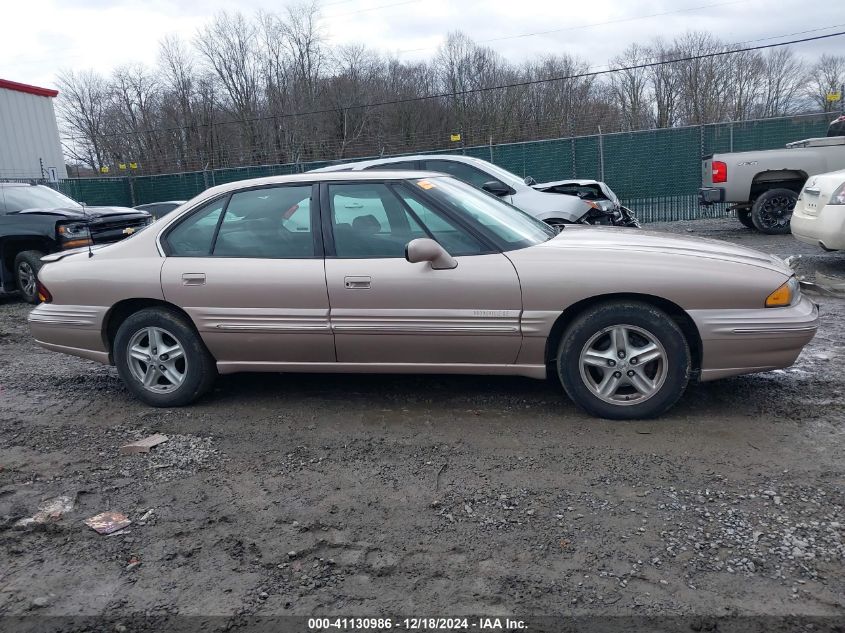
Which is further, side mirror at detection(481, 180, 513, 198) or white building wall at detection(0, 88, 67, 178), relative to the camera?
white building wall at detection(0, 88, 67, 178)

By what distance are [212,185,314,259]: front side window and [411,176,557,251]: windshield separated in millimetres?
776

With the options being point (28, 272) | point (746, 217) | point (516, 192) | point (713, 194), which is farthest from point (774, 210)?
point (28, 272)

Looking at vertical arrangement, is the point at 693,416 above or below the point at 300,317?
below

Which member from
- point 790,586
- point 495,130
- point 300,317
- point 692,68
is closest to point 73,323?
point 300,317

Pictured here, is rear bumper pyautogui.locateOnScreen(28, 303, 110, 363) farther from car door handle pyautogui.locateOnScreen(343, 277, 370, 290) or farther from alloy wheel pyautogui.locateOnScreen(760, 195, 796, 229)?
alloy wheel pyautogui.locateOnScreen(760, 195, 796, 229)

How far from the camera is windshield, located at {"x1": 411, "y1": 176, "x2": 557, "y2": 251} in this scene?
4316 mm

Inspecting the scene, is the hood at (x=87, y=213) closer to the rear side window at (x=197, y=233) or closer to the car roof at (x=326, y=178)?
the rear side window at (x=197, y=233)

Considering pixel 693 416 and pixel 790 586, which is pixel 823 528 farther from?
pixel 693 416

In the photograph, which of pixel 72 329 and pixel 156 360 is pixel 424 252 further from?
pixel 72 329

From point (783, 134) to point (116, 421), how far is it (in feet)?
56.8

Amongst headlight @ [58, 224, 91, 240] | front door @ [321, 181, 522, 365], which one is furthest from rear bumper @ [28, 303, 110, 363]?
headlight @ [58, 224, 91, 240]

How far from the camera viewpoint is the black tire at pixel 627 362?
396 cm

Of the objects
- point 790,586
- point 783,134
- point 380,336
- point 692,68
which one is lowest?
point 790,586

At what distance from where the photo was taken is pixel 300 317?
14.4 ft
